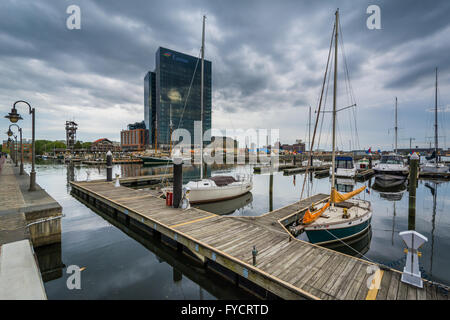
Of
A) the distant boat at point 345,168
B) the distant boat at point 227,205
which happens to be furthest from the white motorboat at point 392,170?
the distant boat at point 227,205

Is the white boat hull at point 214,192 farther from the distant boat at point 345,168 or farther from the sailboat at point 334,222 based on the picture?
the distant boat at point 345,168

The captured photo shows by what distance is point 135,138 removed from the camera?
158 metres

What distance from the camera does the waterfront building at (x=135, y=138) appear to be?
494 feet

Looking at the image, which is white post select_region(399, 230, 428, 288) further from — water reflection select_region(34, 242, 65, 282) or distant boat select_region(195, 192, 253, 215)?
distant boat select_region(195, 192, 253, 215)

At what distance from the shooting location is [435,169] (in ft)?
116

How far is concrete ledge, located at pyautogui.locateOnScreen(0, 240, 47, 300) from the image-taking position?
4.27 m

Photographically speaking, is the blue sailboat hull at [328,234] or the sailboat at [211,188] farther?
the sailboat at [211,188]

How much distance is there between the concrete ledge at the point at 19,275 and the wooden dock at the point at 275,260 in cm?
461

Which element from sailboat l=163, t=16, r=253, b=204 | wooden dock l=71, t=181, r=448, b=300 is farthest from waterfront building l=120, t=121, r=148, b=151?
wooden dock l=71, t=181, r=448, b=300

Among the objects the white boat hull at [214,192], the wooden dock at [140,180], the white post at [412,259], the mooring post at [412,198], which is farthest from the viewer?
the wooden dock at [140,180]

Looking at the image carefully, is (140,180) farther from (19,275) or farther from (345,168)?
(345,168)

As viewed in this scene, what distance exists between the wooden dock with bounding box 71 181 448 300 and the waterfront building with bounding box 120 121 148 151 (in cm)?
14153

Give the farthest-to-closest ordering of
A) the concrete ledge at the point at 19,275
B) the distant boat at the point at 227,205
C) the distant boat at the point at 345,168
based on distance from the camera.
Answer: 1. the distant boat at the point at 345,168
2. the distant boat at the point at 227,205
3. the concrete ledge at the point at 19,275
